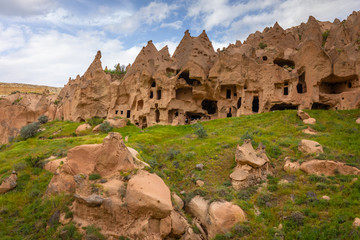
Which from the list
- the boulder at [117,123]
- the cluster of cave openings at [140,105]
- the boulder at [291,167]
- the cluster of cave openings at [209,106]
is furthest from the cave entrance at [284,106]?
the boulder at [117,123]

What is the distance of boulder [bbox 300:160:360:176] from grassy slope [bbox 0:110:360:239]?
0.61m

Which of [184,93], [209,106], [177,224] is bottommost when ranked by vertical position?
[177,224]

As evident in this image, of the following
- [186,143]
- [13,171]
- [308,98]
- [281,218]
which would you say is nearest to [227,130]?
[186,143]

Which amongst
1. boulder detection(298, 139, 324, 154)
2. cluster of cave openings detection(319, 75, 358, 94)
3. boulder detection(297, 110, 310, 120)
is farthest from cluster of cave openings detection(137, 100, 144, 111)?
boulder detection(298, 139, 324, 154)

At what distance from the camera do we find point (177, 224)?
10930 millimetres

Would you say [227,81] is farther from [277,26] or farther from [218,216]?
[218,216]

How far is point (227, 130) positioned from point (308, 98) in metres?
12.0

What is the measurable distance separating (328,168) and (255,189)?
445cm

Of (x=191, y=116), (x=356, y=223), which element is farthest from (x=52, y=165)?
(x=191, y=116)

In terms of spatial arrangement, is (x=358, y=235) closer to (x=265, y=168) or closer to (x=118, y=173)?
(x=265, y=168)

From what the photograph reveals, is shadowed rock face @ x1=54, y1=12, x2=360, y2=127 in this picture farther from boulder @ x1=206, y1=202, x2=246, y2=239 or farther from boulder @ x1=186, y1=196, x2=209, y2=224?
boulder @ x1=206, y1=202, x2=246, y2=239

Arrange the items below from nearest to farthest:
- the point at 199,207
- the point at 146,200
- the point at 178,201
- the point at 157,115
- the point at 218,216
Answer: the point at 146,200, the point at 218,216, the point at 199,207, the point at 178,201, the point at 157,115

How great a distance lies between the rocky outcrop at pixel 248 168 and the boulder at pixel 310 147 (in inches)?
129

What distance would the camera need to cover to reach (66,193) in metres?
11.6
